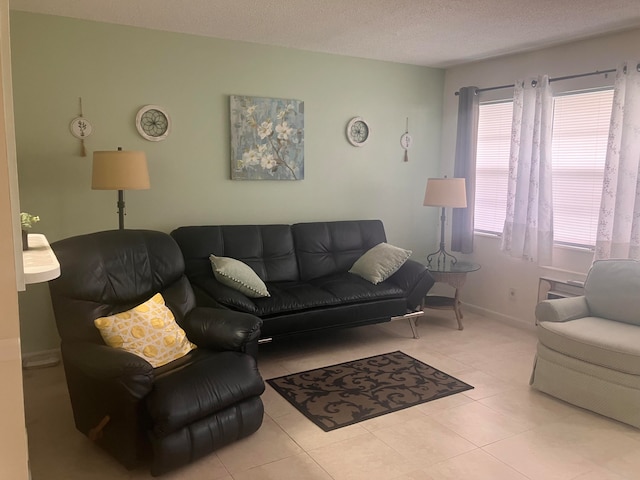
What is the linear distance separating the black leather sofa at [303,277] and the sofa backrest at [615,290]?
4.09 ft

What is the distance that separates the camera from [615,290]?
332cm

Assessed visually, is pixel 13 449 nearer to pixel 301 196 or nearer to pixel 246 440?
pixel 246 440

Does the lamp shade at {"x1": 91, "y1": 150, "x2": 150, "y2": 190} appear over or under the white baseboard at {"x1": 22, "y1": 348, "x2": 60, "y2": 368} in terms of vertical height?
over

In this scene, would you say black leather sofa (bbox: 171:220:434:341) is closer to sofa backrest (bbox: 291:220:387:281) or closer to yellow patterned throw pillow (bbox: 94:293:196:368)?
sofa backrest (bbox: 291:220:387:281)

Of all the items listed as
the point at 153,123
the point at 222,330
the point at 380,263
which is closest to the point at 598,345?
the point at 380,263

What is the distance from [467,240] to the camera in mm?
5035

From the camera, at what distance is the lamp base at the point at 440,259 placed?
15.1 feet

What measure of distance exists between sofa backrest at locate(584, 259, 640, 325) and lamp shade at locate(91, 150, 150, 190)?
3168mm

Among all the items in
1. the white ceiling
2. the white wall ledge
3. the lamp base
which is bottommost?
the lamp base

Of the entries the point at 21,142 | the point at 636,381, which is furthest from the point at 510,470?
the point at 21,142

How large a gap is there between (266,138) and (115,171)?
143 cm

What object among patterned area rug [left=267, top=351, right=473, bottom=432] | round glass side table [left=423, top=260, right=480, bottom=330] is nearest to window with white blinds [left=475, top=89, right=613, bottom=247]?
round glass side table [left=423, top=260, right=480, bottom=330]

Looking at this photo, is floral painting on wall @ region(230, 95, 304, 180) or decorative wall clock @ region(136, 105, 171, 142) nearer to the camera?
decorative wall clock @ region(136, 105, 171, 142)

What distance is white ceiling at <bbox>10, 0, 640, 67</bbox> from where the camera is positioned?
10.6 ft
